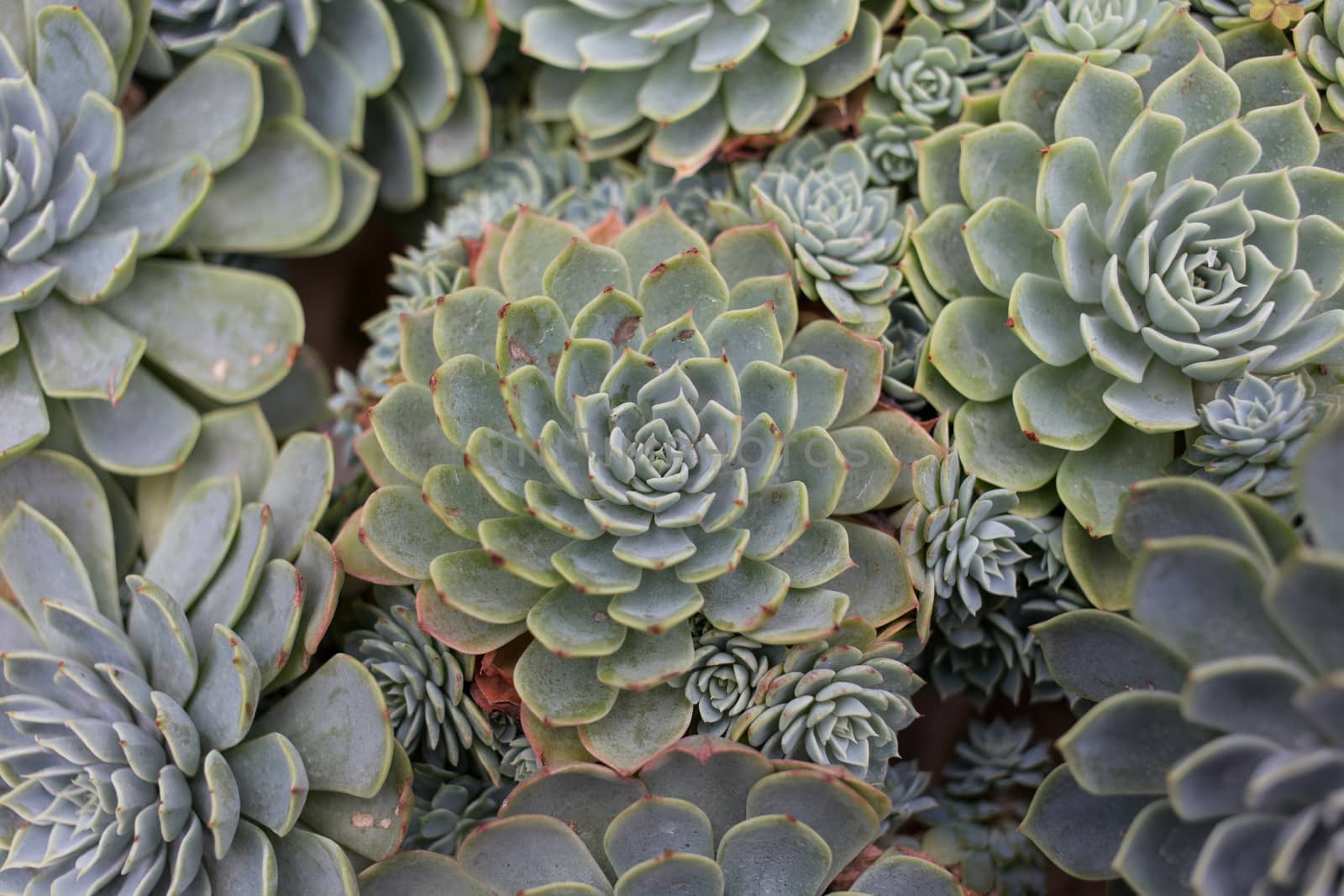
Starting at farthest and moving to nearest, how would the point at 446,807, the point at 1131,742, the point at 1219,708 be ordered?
the point at 446,807, the point at 1131,742, the point at 1219,708

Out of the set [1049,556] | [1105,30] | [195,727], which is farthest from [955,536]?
[195,727]

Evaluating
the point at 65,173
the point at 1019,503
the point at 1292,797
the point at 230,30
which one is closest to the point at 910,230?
the point at 1019,503

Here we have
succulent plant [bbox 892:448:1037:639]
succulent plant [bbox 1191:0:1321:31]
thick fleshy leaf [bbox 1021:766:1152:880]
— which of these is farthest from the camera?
succulent plant [bbox 1191:0:1321:31]

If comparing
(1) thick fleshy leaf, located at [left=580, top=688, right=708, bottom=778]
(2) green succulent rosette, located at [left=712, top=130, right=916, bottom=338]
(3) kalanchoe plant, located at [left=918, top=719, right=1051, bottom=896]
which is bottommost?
(3) kalanchoe plant, located at [left=918, top=719, right=1051, bottom=896]

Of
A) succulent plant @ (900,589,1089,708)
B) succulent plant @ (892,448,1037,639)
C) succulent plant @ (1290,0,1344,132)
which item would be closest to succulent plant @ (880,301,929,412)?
succulent plant @ (892,448,1037,639)

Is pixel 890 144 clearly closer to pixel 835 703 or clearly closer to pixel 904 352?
pixel 904 352

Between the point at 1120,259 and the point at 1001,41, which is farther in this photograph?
the point at 1001,41

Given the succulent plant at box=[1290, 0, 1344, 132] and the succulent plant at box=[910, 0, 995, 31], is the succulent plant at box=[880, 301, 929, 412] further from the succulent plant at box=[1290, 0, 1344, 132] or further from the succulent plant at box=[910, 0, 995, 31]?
the succulent plant at box=[1290, 0, 1344, 132]
